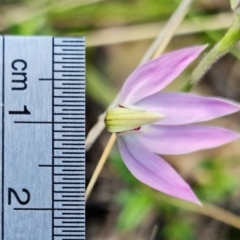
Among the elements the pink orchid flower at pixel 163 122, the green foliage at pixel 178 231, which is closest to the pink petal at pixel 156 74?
the pink orchid flower at pixel 163 122

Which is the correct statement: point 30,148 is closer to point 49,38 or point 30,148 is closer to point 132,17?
point 49,38

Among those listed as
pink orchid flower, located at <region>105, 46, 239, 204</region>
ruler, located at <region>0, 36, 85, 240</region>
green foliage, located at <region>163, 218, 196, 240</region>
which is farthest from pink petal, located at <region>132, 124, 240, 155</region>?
green foliage, located at <region>163, 218, 196, 240</region>

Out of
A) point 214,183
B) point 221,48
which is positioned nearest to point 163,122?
point 221,48

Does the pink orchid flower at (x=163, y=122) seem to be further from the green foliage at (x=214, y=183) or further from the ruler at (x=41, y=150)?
the green foliage at (x=214, y=183)

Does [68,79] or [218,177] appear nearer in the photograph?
[68,79]

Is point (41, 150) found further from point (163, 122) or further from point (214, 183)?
point (214, 183)

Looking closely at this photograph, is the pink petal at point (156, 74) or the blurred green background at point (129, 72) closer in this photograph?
the pink petal at point (156, 74)

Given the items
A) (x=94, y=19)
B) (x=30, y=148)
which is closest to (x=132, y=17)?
(x=94, y=19)

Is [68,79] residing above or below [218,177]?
above
